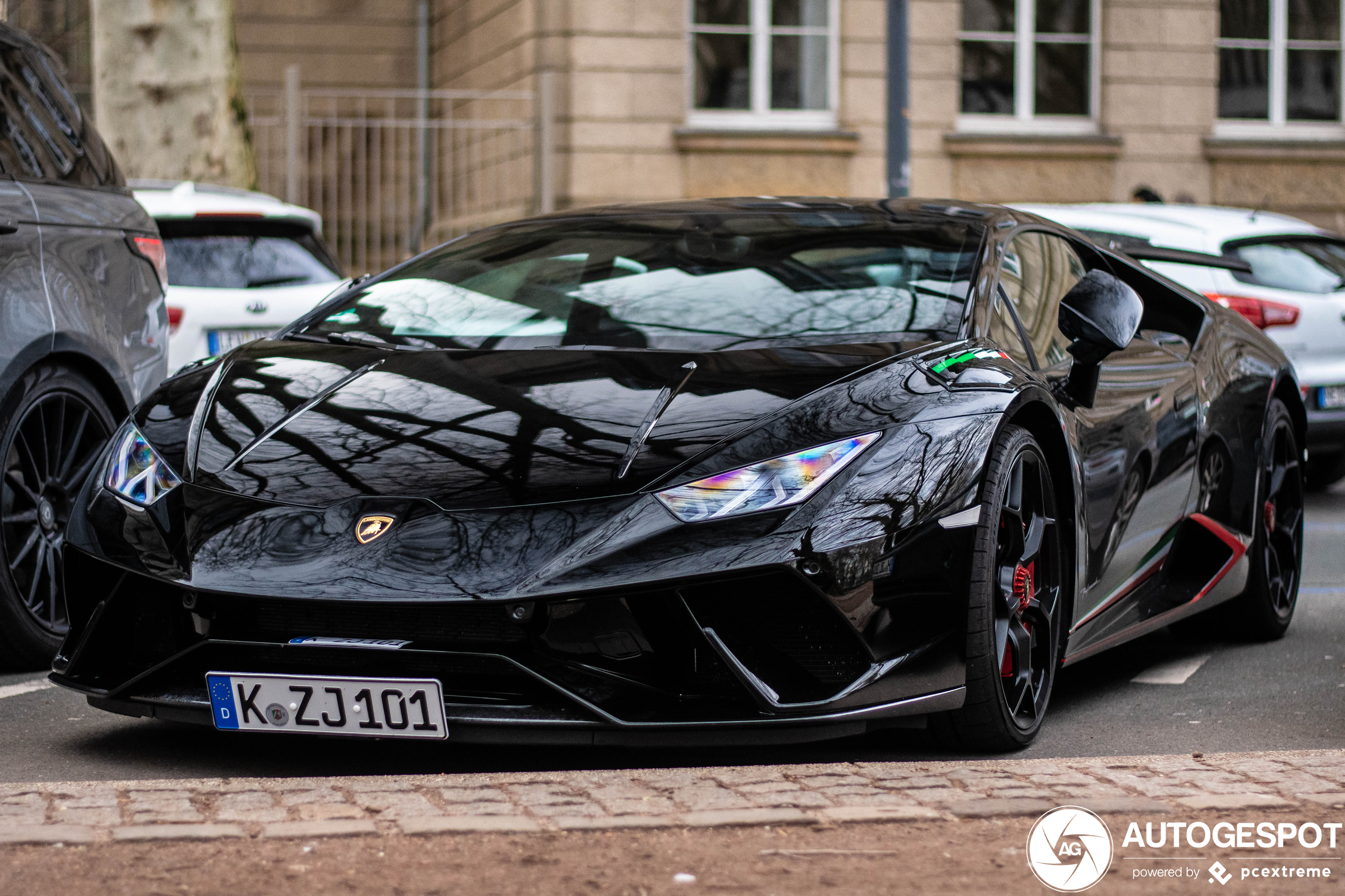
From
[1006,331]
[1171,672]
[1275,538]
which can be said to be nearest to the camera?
[1006,331]

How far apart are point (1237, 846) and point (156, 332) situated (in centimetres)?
398

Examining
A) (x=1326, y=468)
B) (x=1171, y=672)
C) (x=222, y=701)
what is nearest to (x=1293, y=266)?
(x=1326, y=468)

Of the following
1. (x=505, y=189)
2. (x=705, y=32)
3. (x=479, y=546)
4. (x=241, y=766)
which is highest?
(x=705, y=32)

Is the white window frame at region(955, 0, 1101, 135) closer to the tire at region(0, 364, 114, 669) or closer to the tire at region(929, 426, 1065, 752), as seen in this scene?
the tire at region(0, 364, 114, 669)

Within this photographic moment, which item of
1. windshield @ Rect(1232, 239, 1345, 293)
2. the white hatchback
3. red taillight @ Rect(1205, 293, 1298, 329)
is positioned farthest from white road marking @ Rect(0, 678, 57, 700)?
windshield @ Rect(1232, 239, 1345, 293)

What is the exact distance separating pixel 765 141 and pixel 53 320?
1393 centimetres

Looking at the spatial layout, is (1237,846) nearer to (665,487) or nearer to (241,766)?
(665,487)

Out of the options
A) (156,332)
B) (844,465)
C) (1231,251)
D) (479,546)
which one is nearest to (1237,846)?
(844,465)

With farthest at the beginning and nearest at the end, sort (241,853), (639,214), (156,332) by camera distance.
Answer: (156,332)
(639,214)
(241,853)

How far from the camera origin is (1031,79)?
19672mm

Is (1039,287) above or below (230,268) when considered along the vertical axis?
below

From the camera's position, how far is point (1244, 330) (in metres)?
6.07

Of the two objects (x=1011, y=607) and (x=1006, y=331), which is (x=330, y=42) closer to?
(x=1006, y=331)

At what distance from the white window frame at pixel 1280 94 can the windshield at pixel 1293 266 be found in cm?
1010
